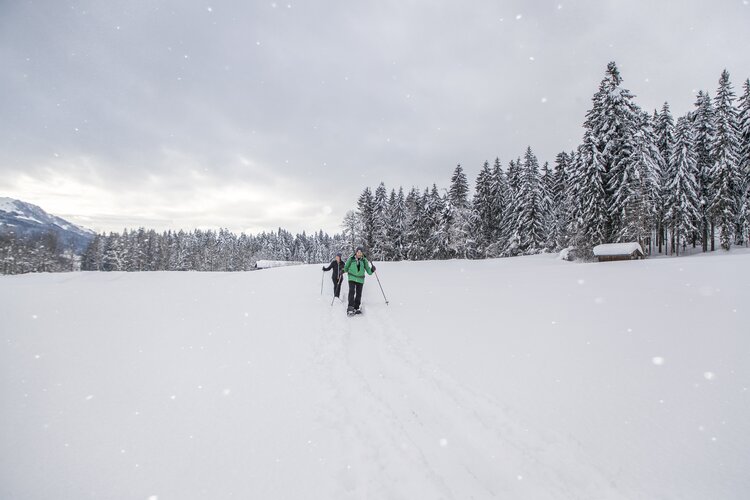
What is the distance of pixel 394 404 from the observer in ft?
14.3

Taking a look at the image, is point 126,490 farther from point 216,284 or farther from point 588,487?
point 216,284

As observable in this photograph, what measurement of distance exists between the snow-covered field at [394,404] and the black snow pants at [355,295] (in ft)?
5.79

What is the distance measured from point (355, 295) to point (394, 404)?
5.76m

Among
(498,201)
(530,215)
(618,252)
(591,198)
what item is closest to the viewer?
(618,252)

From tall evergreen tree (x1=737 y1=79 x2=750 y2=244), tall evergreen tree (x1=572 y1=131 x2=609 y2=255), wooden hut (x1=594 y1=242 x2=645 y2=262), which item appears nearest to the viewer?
wooden hut (x1=594 y1=242 x2=645 y2=262)

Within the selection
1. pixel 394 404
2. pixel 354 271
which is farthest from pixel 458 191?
pixel 394 404

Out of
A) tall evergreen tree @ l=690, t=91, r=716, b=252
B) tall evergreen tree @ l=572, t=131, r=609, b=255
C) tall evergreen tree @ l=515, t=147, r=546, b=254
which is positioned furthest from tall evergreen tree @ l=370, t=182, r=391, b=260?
tall evergreen tree @ l=690, t=91, r=716, b=252

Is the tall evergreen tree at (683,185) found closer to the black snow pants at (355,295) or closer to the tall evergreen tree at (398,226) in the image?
the tall evergreen tree at (398,226)

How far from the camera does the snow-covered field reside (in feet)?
9.64

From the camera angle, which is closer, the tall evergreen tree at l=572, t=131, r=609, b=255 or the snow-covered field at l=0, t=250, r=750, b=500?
the snow-covered field at l=0, t=250, r=750, b=500

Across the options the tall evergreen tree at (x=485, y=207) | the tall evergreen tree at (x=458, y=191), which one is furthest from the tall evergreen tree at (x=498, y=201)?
the tall evergreen tree at (x=458, y=191)

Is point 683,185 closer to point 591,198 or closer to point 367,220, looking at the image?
point 591,198

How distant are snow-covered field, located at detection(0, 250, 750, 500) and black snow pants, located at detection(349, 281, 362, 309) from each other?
1764 mm

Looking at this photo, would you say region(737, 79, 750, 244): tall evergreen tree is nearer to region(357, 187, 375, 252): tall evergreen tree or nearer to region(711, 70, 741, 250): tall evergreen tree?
region(711, 70, 741, 250): tall evergreen tree
